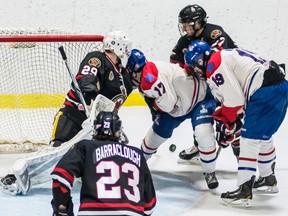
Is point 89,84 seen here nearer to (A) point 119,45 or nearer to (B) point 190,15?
(A) point 119,45

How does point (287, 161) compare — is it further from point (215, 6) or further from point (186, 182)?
point (215, 6)

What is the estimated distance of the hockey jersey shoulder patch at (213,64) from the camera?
434 cm

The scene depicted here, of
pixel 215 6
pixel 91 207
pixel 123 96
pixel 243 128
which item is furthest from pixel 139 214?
pixel 215 6

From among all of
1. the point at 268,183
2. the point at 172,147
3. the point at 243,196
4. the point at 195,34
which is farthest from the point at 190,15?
the point at 243,196

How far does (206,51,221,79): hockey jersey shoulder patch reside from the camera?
14.2ft

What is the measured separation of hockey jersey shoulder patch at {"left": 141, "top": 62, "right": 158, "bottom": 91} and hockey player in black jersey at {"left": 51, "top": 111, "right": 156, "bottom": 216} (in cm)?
135

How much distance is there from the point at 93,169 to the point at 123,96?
5.49 ft

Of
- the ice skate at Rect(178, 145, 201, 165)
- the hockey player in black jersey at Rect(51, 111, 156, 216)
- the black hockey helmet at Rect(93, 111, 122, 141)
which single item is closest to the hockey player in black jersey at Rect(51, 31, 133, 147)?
the ice skate at Rect(178, 145, 201, 165)

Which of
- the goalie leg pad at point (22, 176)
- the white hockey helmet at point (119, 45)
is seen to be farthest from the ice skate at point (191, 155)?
the goalie leg pad at point (22, 176)

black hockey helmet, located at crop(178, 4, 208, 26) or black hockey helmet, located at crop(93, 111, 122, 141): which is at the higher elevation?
A: black hockey helmet, located at crop(178, 4, 208, 26)

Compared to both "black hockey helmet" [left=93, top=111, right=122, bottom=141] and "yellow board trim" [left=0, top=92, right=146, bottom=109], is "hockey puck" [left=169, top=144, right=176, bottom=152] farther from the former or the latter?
"black hockey helmet" [left=93, top=111, right=122, bottom=141]

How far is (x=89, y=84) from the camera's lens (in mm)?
4465

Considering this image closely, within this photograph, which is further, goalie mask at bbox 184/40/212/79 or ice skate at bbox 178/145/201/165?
ice skate at bbox 178/145/201/165

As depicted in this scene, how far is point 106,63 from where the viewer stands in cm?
468
